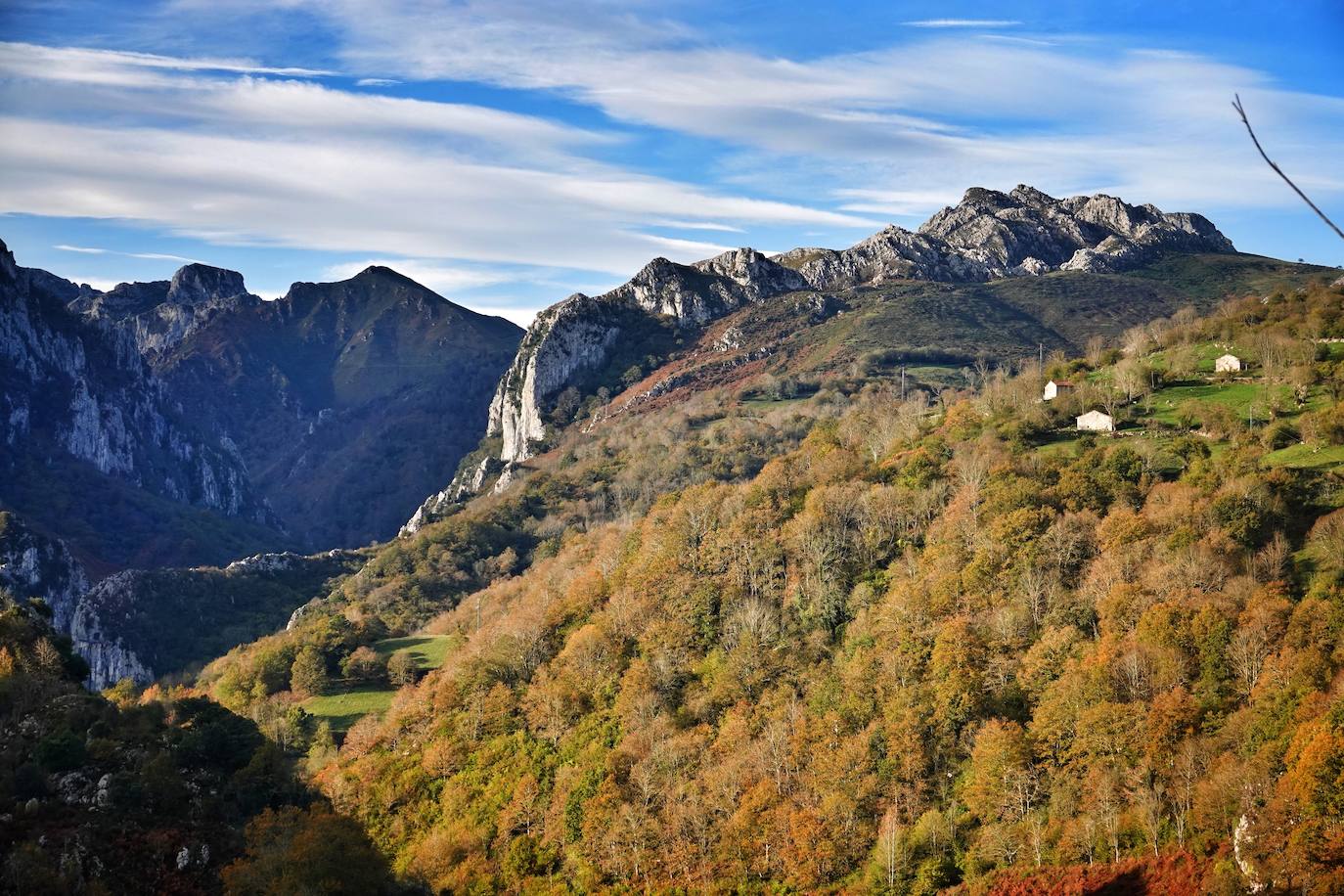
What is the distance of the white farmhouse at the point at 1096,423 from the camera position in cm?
6944

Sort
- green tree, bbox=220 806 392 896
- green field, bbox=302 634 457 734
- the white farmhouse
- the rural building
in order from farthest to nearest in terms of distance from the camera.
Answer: the rural building < green field, bbox=302 634 457 734 < the white farmhouse < green tree, bbox=220 806 392 896

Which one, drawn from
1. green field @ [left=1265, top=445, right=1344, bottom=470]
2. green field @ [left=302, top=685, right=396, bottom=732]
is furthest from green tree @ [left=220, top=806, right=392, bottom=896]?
green field @ [left=1265, top=445, right=1344, bottom=470]

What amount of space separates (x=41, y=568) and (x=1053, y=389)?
149860 mm

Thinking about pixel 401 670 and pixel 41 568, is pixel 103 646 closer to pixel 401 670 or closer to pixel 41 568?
pixel 41 568

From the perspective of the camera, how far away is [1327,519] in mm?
48719

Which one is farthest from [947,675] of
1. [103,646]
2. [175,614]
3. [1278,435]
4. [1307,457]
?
[175,614]

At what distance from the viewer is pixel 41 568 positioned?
479 ft

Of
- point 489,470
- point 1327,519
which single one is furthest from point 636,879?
point 489,470

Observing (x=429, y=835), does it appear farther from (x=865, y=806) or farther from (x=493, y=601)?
(x=493, y=601)

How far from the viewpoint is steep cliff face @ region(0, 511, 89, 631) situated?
13862 cm

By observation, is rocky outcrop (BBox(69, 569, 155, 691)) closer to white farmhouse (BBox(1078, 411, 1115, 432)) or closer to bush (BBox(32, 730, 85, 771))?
bush (BBox(32, 730, 85, 771))

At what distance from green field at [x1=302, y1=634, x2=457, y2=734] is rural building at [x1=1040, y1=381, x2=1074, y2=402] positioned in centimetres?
5788

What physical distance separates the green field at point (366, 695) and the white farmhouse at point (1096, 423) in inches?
2277

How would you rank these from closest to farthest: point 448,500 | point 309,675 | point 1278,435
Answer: point 1278,435
point 309,675
point 448,500
